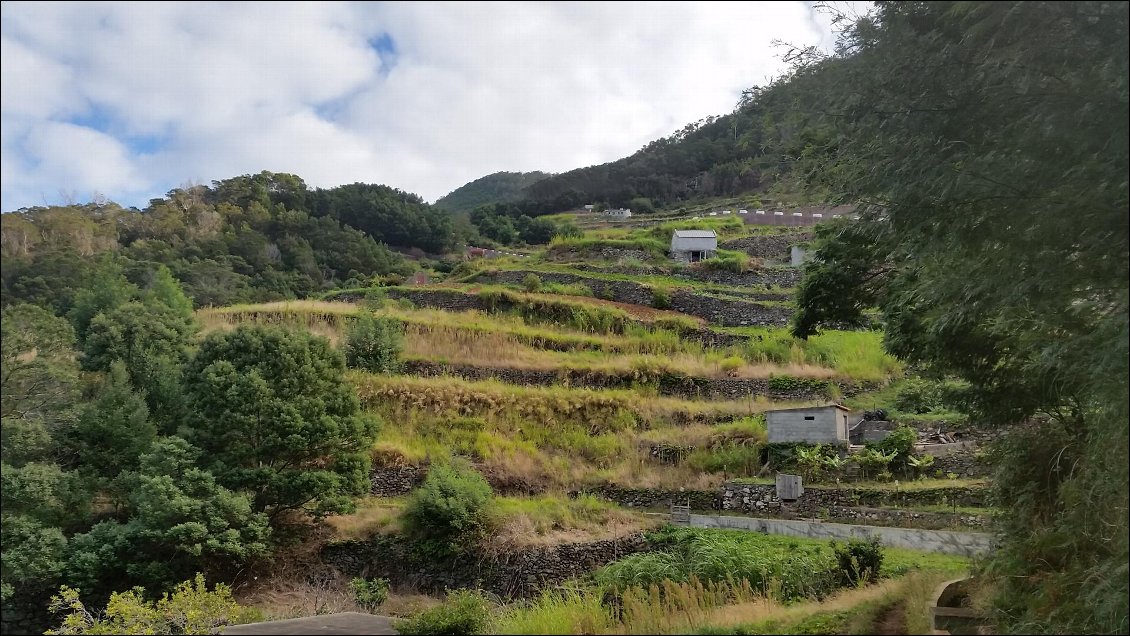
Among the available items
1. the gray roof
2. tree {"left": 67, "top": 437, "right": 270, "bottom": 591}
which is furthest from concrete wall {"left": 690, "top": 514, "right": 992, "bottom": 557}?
the gray roof

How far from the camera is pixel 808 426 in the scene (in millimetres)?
16297

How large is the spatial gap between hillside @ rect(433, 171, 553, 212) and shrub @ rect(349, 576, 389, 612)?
93738 mm

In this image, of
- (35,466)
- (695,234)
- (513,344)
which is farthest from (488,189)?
(35,466)

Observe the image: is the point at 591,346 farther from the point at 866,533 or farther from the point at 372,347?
the point at 866,533

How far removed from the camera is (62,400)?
557 inches

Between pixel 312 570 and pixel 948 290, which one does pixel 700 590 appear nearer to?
pixel 948 290

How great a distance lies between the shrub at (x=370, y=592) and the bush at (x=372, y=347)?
961 cm

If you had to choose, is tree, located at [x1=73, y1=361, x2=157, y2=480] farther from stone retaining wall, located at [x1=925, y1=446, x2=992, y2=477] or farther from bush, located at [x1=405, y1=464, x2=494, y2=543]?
stone retaining wall, located at [x1=925, y1=446, x2=992, y2=477]

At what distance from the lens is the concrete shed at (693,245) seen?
1516 inches

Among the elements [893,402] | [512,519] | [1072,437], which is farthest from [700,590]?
[893,402]

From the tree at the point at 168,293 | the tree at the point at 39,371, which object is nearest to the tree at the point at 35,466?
the tree at the point at 39,371

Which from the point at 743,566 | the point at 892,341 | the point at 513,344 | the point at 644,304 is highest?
the point at 644,304

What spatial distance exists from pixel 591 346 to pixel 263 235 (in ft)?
113

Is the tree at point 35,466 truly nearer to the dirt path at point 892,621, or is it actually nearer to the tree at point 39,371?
the tree at point 39,371
